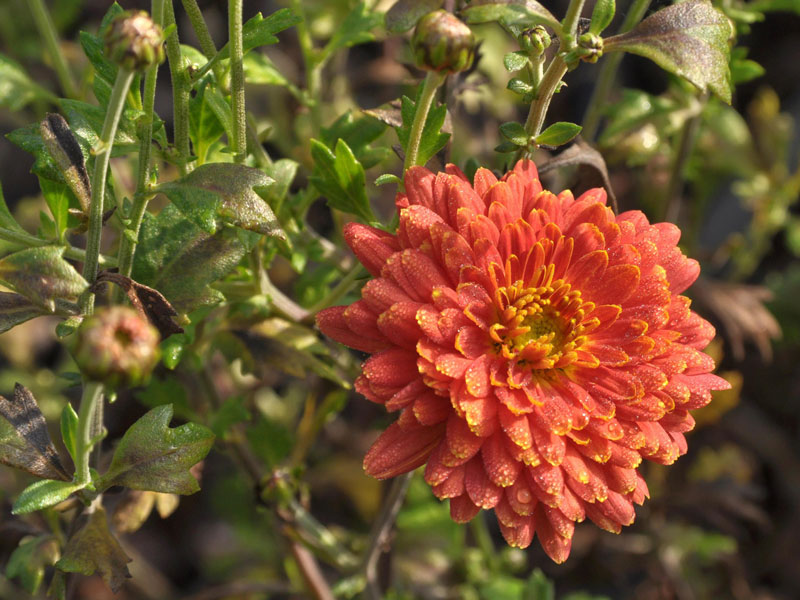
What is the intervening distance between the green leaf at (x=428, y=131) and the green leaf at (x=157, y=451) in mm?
408

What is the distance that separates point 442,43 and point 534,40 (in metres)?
0.17

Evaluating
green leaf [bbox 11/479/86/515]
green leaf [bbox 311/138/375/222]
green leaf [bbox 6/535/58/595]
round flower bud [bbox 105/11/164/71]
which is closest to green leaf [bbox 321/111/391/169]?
green leaf [bbox 311/138/375/222]

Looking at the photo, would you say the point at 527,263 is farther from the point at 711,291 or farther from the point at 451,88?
the point at 711,291

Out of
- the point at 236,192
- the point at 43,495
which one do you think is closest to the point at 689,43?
the point at 236,192

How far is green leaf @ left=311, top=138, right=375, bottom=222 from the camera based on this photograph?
0.98m

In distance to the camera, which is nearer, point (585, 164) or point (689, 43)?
point (689, 43)

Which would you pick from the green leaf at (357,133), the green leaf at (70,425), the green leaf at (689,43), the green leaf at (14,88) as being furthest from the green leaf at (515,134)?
the green leaf at (14,88)

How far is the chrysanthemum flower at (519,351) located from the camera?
2.82 ft

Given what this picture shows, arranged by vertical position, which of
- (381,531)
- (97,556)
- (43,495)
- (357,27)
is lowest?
(381,531)

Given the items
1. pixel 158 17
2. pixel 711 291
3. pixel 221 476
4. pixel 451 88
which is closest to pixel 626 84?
pixel 711 291

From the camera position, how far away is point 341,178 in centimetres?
100

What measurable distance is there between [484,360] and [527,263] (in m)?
0.13

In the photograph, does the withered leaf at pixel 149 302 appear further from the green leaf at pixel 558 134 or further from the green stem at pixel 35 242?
the green leaf at pixel 558 134

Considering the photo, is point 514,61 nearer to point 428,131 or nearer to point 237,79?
point 428,131
